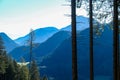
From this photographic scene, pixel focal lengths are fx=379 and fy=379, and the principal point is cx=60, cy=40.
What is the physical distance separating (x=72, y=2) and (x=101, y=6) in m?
5.46

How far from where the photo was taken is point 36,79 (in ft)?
275

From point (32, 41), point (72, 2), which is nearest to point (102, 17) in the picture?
point (72, 2)

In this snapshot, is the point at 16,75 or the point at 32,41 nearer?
the point at 32,41

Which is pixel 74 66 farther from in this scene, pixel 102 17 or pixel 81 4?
pixel 102 17

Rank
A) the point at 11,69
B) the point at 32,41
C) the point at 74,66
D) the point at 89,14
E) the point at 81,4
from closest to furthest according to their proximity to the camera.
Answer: the point at 74,66 → the point at 81,4 → the point at 89,14 → the point at 32,41 → the point at 11,69

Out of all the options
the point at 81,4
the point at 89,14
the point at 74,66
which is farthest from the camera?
the point at 89,14

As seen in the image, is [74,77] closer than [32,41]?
Yes

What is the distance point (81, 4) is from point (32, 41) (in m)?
44.6

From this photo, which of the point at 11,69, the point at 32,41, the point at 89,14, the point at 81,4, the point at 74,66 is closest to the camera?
the point at 74,66

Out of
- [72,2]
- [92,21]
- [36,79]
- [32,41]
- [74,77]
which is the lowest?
[36,79]

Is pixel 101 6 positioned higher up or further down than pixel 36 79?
higher up

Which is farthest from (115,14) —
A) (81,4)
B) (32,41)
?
(32,41)

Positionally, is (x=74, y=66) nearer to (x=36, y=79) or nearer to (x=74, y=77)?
(x=74, y=77)

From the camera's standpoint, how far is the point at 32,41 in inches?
2510
